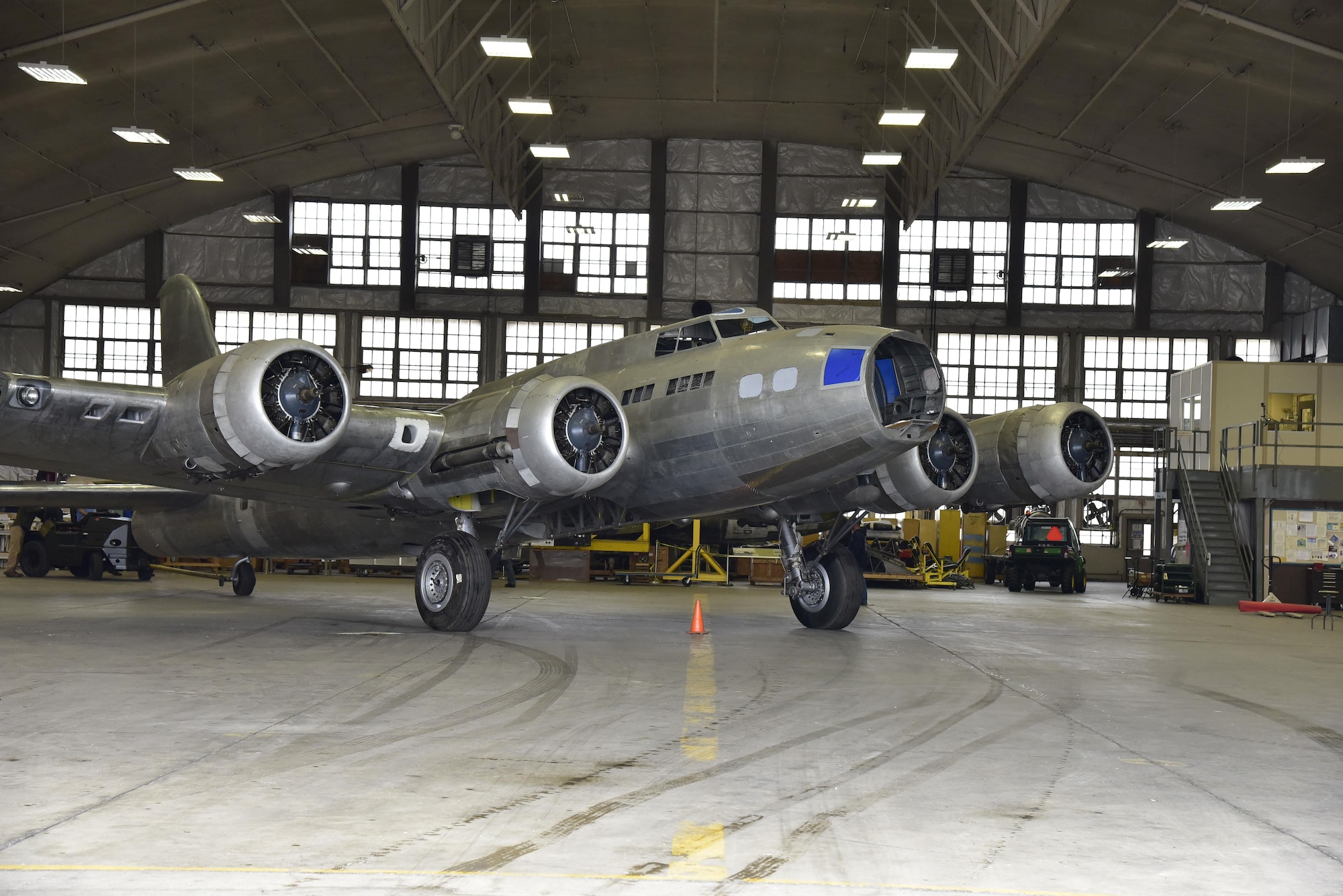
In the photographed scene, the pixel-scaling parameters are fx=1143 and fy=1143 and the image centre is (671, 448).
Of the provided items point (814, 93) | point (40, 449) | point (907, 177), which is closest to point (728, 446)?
point (40, 449)

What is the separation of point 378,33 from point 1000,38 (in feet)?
57.7

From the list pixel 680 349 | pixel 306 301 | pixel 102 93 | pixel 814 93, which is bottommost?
pixel 680 349

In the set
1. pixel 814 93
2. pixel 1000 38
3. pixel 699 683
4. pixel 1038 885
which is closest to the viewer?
pixel 1038 885

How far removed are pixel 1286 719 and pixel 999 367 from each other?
39.8 m

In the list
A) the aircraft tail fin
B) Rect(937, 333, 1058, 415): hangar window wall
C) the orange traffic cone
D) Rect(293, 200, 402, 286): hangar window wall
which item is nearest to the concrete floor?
the orange traffic cone

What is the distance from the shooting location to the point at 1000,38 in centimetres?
2795

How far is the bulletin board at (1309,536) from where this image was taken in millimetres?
28484

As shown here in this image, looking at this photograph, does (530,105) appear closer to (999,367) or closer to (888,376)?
(888,376)

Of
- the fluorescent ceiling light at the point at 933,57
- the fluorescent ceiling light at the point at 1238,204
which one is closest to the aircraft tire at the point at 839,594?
the fluorescent ceiling light at the point at 933,57

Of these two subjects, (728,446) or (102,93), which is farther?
(102,93)

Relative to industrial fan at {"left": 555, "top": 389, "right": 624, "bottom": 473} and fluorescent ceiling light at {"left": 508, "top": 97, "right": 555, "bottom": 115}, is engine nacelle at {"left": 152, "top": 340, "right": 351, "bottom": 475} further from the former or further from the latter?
fluorescent ceiling light at {"left": 508, "top": 97, "right": 555, "bottom": 115}

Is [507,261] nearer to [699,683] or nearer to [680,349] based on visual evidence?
[680,349]

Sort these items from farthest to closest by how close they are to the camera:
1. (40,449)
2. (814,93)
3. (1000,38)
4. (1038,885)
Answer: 1. (814,93)
2. (1000,38)
3. (40,449)
4. (1038,885)

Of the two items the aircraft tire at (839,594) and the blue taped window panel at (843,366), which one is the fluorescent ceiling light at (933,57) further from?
the blue taped window panel at (843,366)
